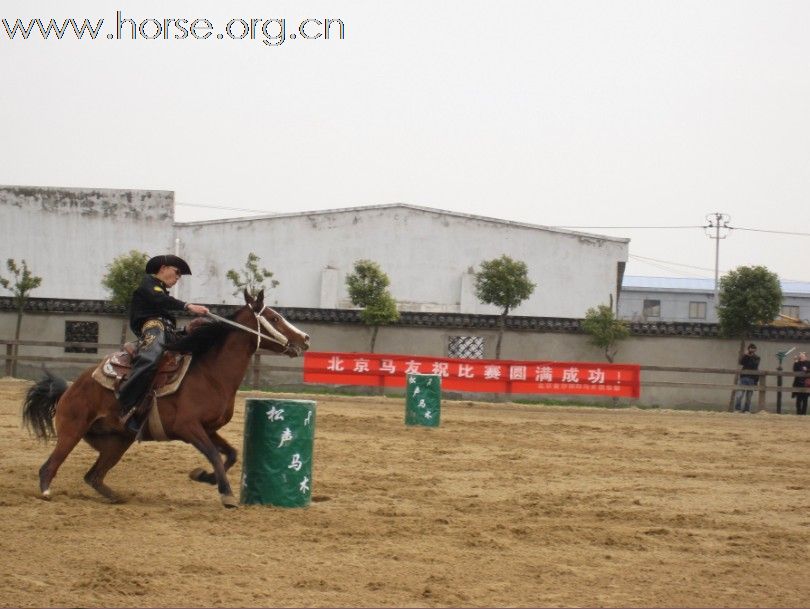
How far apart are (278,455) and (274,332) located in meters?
1.17

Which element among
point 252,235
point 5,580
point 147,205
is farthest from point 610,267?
point 5,580

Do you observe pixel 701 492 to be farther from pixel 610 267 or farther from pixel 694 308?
pixel 694 308

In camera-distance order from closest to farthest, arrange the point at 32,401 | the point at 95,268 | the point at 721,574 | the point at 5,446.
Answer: the point at 721,574
the point at 32,401
the point at 5,446
the point at 95,268

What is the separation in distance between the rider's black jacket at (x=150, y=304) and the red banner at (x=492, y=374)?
18907 millimetres

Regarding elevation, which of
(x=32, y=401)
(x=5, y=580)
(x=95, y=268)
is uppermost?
(x=95, y=268)

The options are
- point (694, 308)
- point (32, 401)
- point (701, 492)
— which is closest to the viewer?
point (32, 401)

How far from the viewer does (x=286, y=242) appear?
44625 mm

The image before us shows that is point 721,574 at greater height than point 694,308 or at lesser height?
lesser

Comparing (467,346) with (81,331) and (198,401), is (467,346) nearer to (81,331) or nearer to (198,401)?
(81,331)

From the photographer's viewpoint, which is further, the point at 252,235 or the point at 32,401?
the point at 252,235

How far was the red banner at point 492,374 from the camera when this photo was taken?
2898 cm

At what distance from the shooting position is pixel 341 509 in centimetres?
977

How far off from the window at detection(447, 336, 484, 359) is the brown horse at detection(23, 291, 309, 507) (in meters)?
25.3

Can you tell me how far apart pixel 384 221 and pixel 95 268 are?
1160 cm
